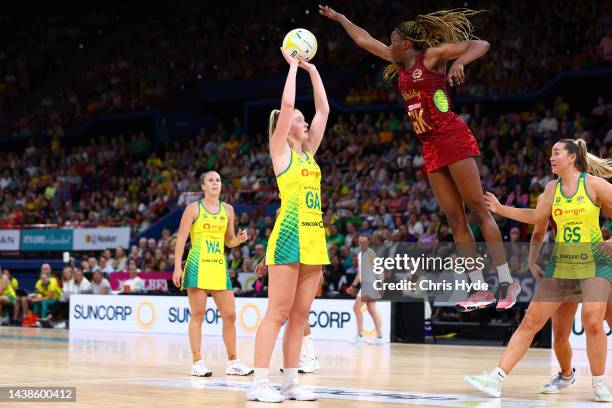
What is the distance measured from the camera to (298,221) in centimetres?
823

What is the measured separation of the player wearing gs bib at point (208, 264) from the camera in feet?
37.5

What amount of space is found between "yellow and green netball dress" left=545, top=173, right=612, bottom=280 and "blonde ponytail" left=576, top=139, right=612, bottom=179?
204 mm

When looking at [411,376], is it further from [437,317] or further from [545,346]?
[437,317]

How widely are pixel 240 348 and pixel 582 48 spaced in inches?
560

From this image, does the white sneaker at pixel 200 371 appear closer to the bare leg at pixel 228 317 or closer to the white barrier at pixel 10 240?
the bare leg at pixel 228 317

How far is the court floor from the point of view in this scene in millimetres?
8383

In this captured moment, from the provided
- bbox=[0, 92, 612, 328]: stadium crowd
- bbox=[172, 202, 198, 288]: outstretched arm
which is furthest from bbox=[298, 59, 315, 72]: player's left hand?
bbox=[0, 92, 612, 328]: stadium crowd

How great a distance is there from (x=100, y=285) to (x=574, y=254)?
16.9m

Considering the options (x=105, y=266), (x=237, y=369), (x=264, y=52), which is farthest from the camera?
(x=264, y=52)

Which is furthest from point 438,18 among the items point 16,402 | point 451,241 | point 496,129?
point 496,129

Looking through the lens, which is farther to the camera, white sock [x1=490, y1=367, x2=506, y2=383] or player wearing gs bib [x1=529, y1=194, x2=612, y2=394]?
player wearing gs bib [x1=529, y1=194, x2=612, y2=394]

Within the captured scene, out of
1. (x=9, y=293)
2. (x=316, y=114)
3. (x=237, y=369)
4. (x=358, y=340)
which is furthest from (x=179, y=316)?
(x=316, y=114)

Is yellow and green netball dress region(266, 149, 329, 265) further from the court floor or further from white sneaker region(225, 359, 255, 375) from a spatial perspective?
white sneaker region(225, 359, 255, 375)

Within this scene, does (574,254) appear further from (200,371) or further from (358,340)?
(358,340)
